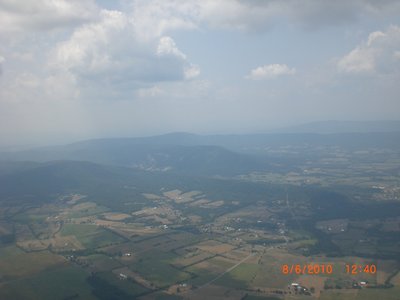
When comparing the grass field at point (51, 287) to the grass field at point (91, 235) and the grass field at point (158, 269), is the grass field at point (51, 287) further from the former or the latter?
the grass field at point (91, 235)

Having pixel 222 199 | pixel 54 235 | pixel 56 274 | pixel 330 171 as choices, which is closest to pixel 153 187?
pixel 222 199

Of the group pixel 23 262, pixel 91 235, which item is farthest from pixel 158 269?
pixel 91 235

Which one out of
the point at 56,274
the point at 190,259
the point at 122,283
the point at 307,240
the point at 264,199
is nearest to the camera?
the point at 122,283

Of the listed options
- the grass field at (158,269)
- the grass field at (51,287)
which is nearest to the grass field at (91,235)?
the grass field at (158,269)

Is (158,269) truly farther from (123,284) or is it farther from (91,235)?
(91,235)

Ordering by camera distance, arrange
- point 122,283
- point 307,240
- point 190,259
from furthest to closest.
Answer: point 307,240, point 190,259, point 122,283

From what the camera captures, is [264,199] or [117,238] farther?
[264,199]

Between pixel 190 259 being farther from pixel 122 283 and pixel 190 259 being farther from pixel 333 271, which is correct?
pixel 333 271
